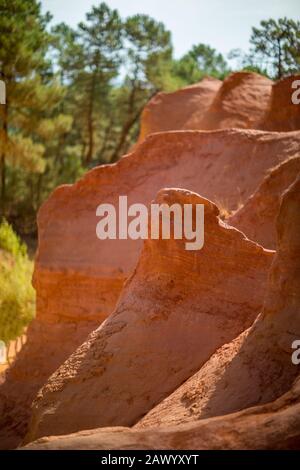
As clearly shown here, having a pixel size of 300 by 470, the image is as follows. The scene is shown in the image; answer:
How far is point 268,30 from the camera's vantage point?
39.4 ft

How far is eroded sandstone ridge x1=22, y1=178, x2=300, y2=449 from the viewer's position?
2926 millimetres

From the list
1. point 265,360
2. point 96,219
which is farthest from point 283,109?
point 265,360

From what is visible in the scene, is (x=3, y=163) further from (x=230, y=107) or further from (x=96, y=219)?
(x=96, y=219)

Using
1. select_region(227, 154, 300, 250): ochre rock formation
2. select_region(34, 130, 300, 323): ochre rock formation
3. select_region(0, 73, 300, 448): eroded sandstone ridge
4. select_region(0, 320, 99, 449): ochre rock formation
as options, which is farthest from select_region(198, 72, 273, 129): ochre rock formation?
select_region(0, 320, 99, 449): ochre rock formation

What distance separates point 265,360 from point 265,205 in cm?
350

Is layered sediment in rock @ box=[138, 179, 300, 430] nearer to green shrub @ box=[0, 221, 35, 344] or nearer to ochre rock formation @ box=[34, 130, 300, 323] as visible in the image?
ochre rock formation @ box=[34, 130, 300, 323]

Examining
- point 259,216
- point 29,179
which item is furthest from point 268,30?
point 29,179

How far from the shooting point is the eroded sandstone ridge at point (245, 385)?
293 cm

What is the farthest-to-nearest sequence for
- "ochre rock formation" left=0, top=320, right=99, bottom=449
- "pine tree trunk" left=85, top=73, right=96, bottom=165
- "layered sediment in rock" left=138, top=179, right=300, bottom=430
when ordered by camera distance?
"pine tree trunk" left=85, top=73, right=96, bottom=165 → "ochre rock formation" left=0, top=320, right=99, bottom=449 → "layered sediment in rock" left=138, top=179, right=300, bottom=430

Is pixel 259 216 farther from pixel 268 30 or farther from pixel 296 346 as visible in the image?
pixel 268 30

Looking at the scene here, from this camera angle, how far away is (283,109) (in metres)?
11.5

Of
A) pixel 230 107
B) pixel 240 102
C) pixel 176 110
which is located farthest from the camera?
pixel 176 110

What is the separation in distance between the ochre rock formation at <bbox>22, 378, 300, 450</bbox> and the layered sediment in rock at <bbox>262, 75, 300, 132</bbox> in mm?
8756

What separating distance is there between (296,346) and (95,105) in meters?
21.2
